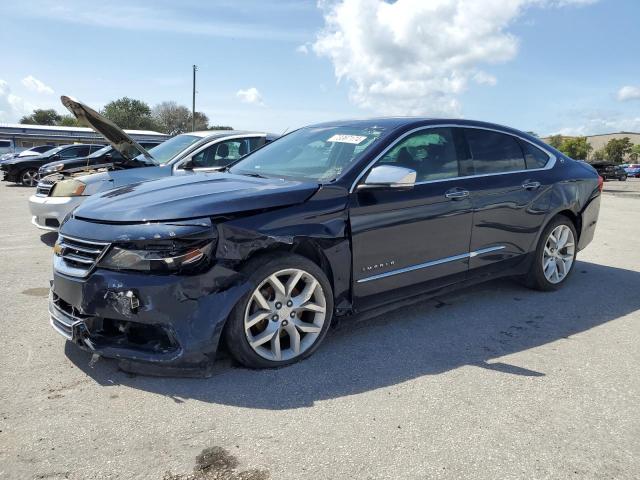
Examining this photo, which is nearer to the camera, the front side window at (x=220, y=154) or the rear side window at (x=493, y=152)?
the rear side window at (x=493, y=152)

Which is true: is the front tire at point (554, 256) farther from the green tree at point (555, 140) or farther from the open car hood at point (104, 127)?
the green tree at point (555, 140)

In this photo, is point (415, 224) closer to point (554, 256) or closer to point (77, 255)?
point (554, 256)

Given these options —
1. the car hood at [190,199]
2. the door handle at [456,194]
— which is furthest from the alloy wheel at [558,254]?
the car hood at [190,199]

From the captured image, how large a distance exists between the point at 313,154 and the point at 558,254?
2.82 m

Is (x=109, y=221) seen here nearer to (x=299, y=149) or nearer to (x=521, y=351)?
(x=299, y=149)

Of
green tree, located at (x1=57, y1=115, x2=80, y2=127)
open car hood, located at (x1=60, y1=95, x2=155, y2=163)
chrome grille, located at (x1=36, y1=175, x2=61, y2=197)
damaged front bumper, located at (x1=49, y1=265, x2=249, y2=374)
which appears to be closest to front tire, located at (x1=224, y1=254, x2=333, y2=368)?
damaged front bumper, located at (x1=49, y1=265, x2=249, y2=374)

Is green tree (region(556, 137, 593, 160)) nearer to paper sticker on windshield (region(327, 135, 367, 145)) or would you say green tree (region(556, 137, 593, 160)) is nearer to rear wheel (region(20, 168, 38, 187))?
rear wheel (region(20, 168, 38, 187))

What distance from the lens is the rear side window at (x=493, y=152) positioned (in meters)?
4.39

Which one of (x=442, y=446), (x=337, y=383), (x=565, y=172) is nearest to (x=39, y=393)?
(x=337, y=383)

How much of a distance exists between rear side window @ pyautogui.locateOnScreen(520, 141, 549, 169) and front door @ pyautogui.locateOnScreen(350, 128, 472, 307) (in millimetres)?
948

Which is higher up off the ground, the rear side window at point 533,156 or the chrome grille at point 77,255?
the rear side window at point 533,156

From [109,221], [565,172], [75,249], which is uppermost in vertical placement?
[565,172]

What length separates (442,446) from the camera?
8.08ft

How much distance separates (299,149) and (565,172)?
277cm
